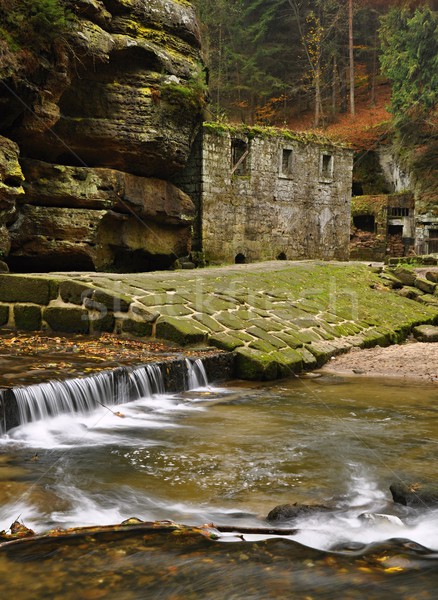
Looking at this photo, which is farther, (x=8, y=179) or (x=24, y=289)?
(x=8, y=179)

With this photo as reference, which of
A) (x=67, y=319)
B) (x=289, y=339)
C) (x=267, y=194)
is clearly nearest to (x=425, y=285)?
(x=289, y=339)

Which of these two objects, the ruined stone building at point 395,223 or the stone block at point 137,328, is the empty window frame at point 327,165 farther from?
the stone block at point 137,328

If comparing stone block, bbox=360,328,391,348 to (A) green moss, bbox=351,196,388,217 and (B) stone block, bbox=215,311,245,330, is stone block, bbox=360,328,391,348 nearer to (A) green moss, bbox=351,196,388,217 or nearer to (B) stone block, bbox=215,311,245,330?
(B) stone block, bbox=215,311,245,330

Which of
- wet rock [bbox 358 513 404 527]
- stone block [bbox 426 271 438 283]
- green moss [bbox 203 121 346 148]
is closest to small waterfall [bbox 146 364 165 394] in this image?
wet rock [bbox 358 513 404 527]

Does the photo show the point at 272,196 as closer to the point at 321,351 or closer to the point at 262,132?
the point at 262,132

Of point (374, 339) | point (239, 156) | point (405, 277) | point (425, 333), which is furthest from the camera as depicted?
point (239, 156)

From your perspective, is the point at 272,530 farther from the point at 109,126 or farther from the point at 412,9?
the point at 412,9

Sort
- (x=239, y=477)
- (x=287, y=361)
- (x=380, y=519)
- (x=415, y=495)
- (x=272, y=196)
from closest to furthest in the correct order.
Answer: (x=380, y=519) < (x=415, y=495) < (x=239, y=477) < (x=287, y=361) < (x=272, y=196)

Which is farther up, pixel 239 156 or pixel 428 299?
pixel 239 156

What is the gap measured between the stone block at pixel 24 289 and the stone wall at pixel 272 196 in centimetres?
1361

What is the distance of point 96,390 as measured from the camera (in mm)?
7012

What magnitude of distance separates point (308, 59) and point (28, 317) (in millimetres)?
40143

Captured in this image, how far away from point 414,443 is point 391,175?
3667 cm

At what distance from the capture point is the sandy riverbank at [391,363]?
32.4 feet
